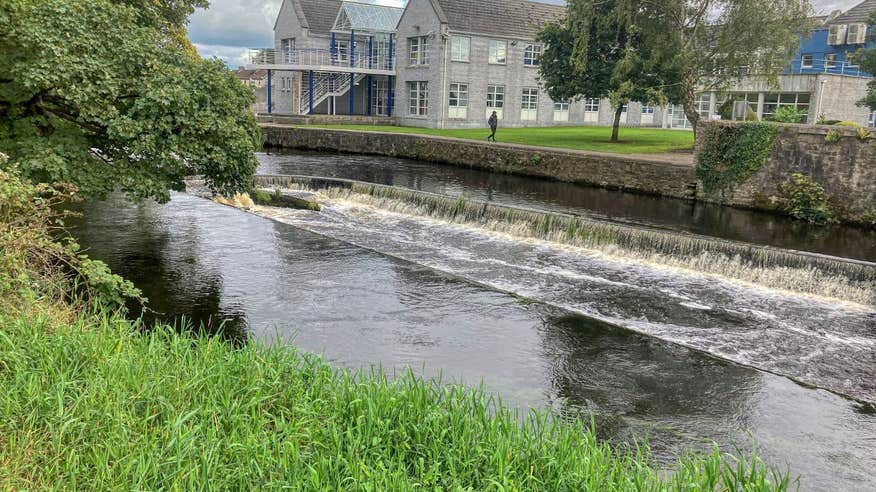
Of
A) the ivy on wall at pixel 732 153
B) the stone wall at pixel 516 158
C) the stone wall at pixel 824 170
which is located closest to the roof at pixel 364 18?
the stone wall at pixel 516 158

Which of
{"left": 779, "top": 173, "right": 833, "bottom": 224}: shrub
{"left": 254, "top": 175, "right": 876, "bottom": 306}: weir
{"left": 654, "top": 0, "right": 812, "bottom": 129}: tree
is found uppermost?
{"left": 654, "top": 0, "right": 812, "bottom": 129}: tree

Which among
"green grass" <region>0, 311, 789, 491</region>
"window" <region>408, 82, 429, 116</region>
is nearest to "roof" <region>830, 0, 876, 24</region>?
"window" <region>408, 82, 429, 116</region>

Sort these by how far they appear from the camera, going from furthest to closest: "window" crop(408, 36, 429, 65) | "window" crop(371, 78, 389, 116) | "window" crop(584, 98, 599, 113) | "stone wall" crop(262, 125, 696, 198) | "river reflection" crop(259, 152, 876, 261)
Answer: "window" crop(371, 78, 389, 116)
"window" crop(584, 98, 599, 113)
"window" crop(408, 36, 429, 65)
"stone wall" crop(262, 125, 696, 198)
"river reflection" crop(259, 152, 876, 261)

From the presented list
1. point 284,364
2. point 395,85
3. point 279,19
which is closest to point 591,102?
point 395,85

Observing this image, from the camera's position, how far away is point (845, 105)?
3984 cm

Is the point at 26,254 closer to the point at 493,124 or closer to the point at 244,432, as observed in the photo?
the point at 244,432

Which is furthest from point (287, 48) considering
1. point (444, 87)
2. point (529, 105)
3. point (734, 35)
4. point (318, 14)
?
point (734, 35)

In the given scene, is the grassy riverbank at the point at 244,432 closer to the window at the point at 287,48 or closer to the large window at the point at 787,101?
the large window at the point at 787,101

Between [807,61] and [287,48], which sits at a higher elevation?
[807,61]

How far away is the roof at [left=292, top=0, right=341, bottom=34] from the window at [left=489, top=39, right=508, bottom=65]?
44.0 feet

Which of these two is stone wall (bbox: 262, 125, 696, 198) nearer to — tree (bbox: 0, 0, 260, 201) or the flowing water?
the flowing water

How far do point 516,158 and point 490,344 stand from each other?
18506mm

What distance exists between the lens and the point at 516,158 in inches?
1094

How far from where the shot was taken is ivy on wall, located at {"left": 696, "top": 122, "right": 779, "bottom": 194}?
21266 mm
